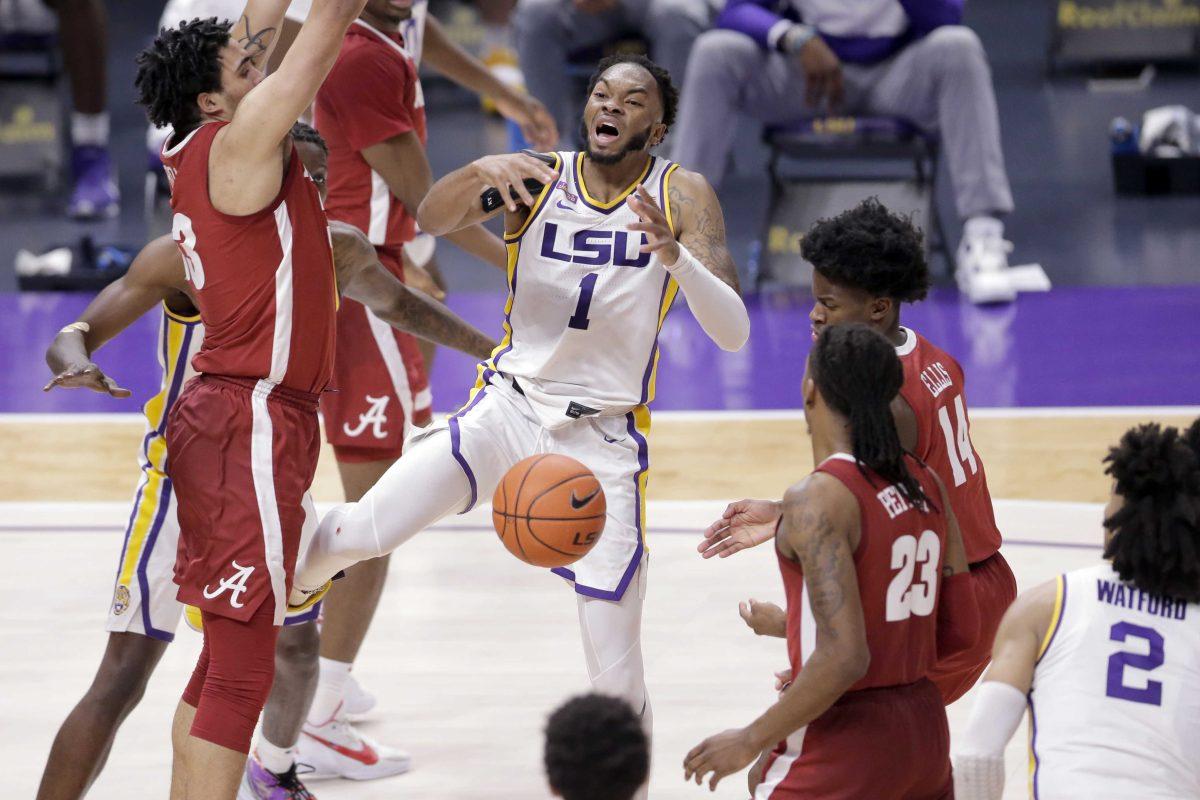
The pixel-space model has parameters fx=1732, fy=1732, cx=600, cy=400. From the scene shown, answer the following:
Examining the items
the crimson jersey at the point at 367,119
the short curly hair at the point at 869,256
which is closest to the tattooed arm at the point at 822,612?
the short curly hair at the point at 869,256

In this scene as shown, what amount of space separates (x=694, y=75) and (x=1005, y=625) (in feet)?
25.3

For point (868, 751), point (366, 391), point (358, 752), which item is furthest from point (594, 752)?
point (366, 391)

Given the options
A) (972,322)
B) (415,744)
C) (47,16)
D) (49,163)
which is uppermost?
(47,16)

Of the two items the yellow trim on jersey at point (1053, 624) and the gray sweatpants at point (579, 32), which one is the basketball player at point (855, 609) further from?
the gray sweatpants at point (579, 32)

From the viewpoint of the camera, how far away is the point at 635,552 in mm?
4316

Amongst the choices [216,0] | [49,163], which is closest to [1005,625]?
[216,0]

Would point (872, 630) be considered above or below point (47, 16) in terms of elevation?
below

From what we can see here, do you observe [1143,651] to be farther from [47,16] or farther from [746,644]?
[47,16]

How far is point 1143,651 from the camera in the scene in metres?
2.91

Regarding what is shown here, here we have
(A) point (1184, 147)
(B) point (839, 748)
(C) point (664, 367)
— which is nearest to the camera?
(B) point (839, 748)

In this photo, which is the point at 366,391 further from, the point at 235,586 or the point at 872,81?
the point at 872,81

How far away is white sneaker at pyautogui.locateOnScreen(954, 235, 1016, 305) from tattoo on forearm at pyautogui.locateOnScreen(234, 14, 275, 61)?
647 cm

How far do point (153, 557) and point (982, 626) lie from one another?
6.44ft

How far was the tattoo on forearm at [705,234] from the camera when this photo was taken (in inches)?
172
